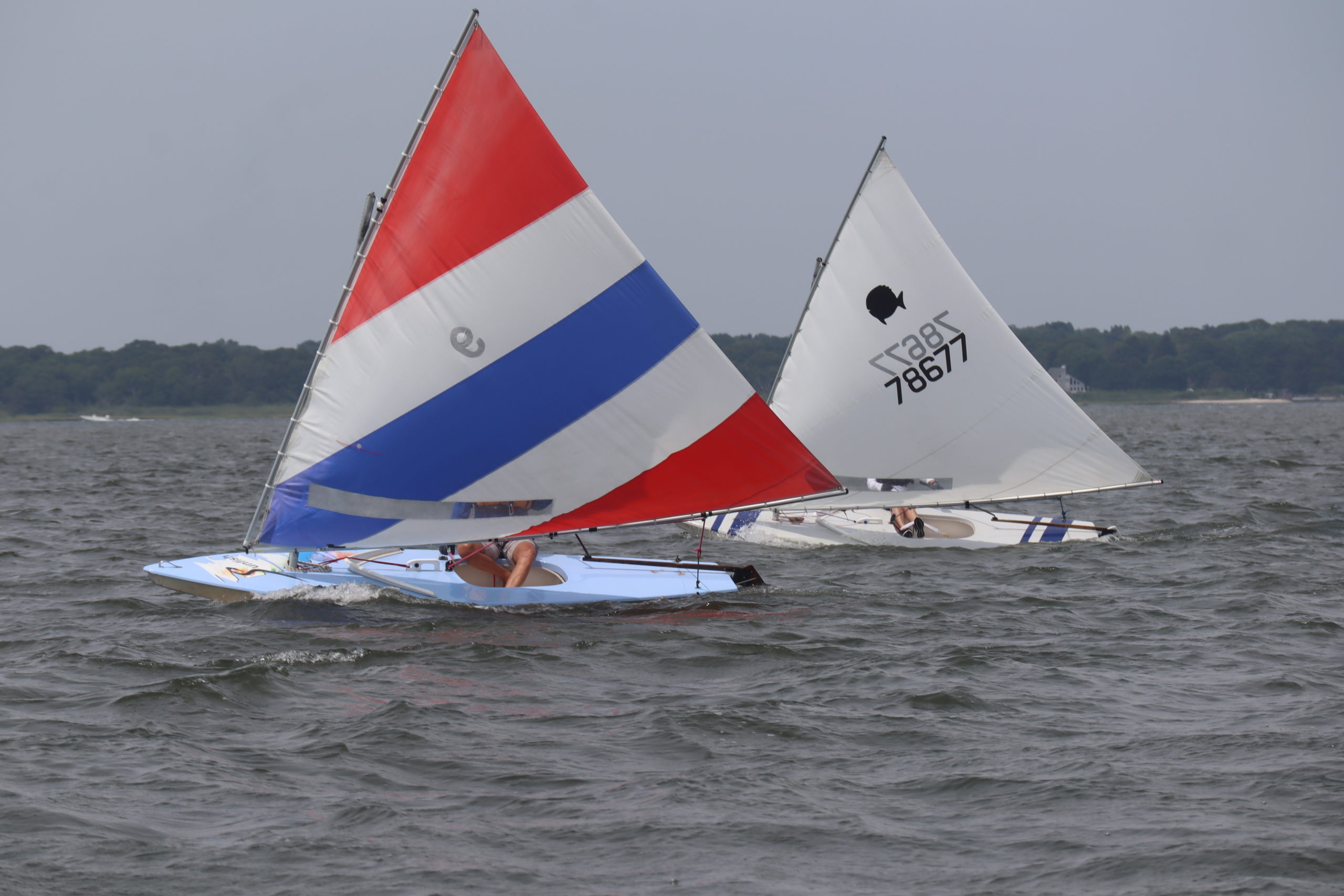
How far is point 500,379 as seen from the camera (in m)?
14.6

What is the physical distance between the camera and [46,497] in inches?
1258

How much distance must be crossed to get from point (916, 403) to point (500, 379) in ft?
31.1

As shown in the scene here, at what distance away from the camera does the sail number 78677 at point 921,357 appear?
71.4 ft

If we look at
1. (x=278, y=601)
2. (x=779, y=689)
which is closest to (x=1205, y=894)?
(x=779, y=689)

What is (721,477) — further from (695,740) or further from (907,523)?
(907,523)

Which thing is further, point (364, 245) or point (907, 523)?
point (907, 523)

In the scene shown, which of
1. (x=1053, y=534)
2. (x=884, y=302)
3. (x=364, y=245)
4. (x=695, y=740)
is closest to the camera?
(x=695, y=740)

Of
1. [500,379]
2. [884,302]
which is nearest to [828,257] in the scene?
[884,302]

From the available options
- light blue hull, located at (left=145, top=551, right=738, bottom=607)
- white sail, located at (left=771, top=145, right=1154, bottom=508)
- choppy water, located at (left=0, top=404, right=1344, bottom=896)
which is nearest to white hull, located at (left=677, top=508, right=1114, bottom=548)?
white sail, located at (left=771, top=145, right=1154, bottom=508)

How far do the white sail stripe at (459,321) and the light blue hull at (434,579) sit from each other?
1521mm

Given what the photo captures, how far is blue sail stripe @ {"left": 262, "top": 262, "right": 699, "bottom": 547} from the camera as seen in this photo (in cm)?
1424

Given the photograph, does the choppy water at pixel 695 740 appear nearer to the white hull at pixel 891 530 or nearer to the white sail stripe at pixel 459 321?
the white sail stripe at pixel 459 321

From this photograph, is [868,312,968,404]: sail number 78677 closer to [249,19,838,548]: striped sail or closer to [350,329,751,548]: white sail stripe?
[249,19,838,548]: striped sail

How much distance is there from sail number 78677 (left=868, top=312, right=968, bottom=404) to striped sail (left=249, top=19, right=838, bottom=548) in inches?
270
